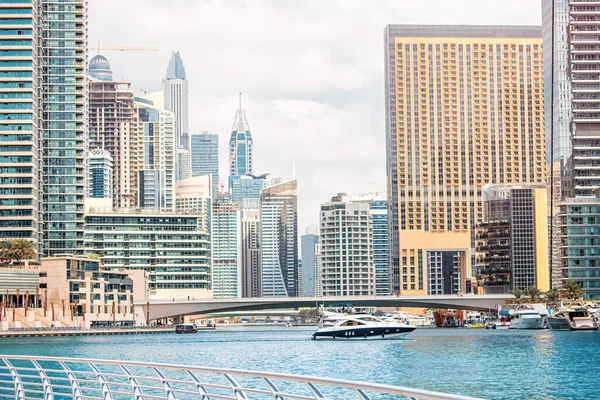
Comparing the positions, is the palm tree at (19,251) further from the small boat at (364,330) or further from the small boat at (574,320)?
the small boat at (574,320)

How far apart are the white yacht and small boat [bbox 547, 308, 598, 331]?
924 cm

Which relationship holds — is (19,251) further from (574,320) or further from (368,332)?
(574,320)

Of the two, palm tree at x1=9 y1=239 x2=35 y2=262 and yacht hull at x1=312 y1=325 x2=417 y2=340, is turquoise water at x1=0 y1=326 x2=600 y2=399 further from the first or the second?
palm tree at x1=9 y1=239 x2=35 y2=262

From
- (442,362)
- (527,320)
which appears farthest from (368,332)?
(442,362)

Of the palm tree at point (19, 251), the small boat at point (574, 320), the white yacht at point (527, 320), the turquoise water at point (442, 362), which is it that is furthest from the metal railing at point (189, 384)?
the palm tree at point (19, 251)

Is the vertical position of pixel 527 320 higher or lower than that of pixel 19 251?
lower

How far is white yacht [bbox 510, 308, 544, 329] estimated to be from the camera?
191500 mm

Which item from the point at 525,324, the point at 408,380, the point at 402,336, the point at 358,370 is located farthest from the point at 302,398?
the point at 525,324

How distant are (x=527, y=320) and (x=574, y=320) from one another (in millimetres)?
19238

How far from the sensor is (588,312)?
6998 inches

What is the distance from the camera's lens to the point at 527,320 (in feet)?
632

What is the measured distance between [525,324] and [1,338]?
93.2m

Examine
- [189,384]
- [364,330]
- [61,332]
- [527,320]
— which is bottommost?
[61,332]

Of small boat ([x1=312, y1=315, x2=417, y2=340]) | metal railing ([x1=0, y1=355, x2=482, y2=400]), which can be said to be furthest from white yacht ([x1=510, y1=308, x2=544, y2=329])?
metal railing ([x1=0, y1=355, x2=482, y2=400])
